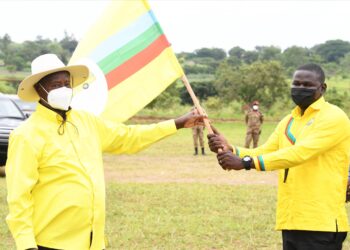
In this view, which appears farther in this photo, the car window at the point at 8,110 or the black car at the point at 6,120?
the car window at the point at 8,110

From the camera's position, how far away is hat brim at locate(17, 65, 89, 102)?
3.90 metres

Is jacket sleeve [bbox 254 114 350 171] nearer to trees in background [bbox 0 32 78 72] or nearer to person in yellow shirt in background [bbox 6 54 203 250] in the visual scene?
person in yellow shirt in background [bbox 6 54 203 250]

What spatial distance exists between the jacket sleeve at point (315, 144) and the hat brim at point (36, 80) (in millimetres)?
1422

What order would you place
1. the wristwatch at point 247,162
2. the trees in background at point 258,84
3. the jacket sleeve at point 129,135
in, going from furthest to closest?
the trees in background at point 258,84, the wristwatch at point 247,162, the jacket sleeve at point 129,135

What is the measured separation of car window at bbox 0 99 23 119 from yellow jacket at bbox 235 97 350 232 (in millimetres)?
10195

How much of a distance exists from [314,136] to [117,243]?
150 inches

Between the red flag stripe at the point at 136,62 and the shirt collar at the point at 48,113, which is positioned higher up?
the red flag stripe at the point at 136,62

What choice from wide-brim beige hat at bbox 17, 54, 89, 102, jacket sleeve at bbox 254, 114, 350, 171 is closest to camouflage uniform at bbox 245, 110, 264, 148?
jacket sleeve at bbox 254, 114, 350, 171

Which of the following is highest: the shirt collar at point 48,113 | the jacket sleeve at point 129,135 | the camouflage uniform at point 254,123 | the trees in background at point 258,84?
the shirt collar at point 48,113

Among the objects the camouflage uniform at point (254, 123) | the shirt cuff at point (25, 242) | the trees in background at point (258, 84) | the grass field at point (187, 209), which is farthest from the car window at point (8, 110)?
the trees in background at point (258, 84)

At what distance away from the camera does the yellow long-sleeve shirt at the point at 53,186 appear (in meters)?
3.68

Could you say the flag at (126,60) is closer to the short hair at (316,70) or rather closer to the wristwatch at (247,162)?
the wristwatch at (247,162)

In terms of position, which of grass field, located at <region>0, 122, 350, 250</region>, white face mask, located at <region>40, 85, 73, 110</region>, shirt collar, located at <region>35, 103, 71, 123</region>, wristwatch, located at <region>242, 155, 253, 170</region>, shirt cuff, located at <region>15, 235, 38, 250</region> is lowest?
grass field, located at <region>0, 122, 350, 250</region>

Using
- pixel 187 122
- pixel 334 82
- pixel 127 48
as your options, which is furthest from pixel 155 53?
pixel 334 82
